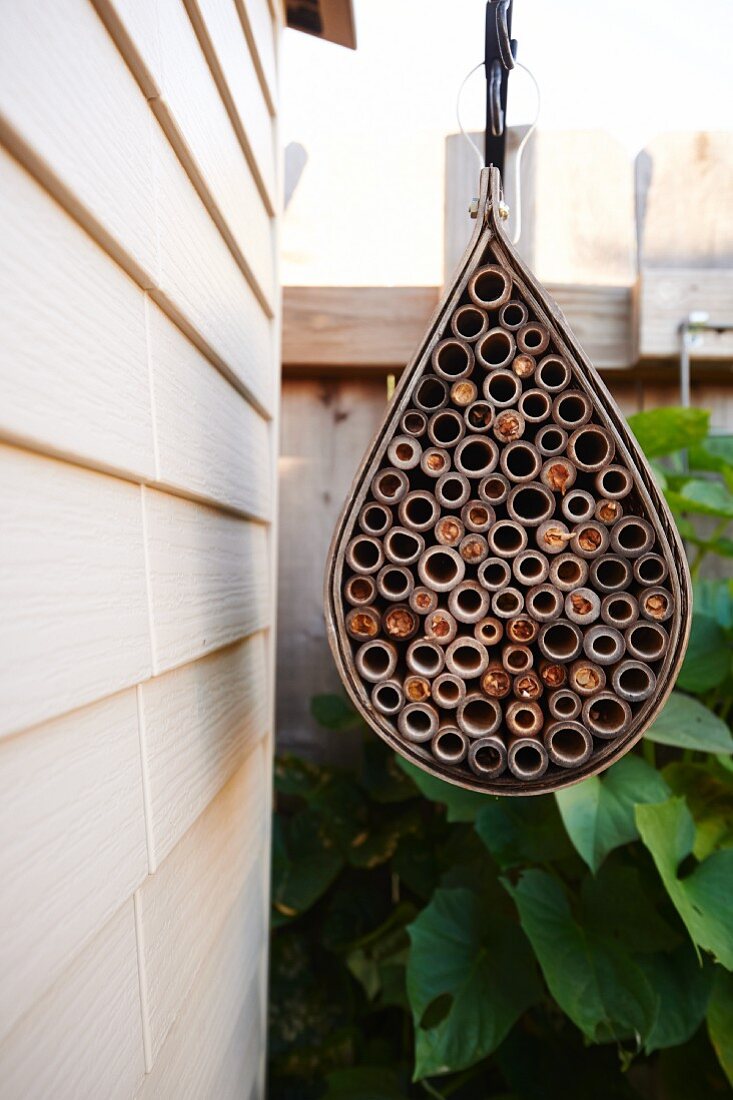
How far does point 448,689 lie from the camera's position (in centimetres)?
60

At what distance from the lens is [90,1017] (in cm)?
44

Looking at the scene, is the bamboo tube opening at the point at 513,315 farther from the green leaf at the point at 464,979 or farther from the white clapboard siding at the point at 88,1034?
the green leaf at the point at 464,979

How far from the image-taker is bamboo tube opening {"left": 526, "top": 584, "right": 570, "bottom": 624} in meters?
0.59

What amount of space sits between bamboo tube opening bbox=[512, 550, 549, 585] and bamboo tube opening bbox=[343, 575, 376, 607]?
111 mm

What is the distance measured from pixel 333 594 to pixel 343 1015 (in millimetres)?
998

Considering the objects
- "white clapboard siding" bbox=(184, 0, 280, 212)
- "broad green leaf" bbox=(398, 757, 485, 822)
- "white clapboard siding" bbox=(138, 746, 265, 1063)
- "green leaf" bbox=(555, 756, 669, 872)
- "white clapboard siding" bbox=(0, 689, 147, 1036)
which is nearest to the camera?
"white clapboard siding" bbox=(0, 689, 147, 1036)

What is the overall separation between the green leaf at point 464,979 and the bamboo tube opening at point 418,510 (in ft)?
1.87

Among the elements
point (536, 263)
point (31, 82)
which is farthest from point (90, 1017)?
point (536, 263)

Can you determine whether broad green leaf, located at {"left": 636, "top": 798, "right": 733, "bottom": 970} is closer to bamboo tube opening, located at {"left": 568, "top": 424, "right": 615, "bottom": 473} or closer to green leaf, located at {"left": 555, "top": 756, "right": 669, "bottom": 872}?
green leaf, located at {"left": 555, "top": 756, "right": 669, "bottom": 872}

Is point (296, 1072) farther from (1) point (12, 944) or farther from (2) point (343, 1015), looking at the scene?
(1) point (12, 944)

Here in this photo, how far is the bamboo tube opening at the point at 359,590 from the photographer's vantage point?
0.61 m

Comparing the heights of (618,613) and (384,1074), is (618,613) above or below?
above

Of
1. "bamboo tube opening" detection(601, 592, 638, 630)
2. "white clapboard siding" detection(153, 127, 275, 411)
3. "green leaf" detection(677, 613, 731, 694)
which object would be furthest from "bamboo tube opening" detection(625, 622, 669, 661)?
"green leaf" detection(677, 613, 731, 694)

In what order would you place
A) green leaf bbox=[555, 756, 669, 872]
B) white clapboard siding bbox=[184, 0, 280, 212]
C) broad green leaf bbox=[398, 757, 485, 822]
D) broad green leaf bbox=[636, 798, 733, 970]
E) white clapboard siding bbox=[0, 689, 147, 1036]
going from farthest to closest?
broad green leaf bbox=[398, 757, 485, 822] < green leaf bbox=[555, 756, 669, 872] < broad green leaf bbox=[636, 798, 733, 970] < white clapboard siding bbox=[184, 0, 280, 212] < white clapboard siding bbox=[0, 689, 147, 1036]
